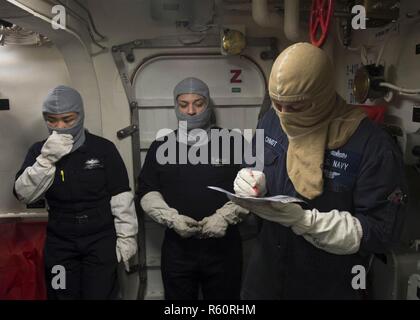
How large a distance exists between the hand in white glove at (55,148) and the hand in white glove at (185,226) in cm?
70

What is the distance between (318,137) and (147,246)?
172 centimetres

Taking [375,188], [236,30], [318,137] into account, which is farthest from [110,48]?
[375,188]

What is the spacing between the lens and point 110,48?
89.9 inches

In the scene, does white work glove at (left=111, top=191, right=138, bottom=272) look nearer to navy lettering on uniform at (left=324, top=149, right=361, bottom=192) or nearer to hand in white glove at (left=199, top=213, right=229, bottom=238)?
hand in white glove at (left=199, top=213, right=229, bottom=238)

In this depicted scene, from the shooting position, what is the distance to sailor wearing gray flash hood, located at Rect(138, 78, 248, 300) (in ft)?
6.38

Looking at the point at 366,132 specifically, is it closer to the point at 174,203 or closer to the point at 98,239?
the point at 174,203

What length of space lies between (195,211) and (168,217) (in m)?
0.17

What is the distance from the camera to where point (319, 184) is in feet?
3.95

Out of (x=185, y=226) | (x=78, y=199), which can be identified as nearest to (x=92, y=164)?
(x=78, y=199)

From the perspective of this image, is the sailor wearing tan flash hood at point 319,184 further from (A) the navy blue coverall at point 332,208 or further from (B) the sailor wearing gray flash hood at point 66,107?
(B) the sailor wearing gray flash hood at point 66,107

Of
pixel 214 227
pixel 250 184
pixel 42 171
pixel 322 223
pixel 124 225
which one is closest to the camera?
pixel 322 223

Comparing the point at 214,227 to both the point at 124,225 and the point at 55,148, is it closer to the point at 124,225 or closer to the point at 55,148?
the point at 124,225

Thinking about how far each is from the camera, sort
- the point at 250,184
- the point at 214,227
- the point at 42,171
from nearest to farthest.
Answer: the point at 250,184 < the point at 42,171 < the point at 214,227

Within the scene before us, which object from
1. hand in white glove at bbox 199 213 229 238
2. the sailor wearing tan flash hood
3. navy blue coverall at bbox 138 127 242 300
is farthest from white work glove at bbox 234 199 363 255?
navy blue coverall at bbox 138 127 242 300
